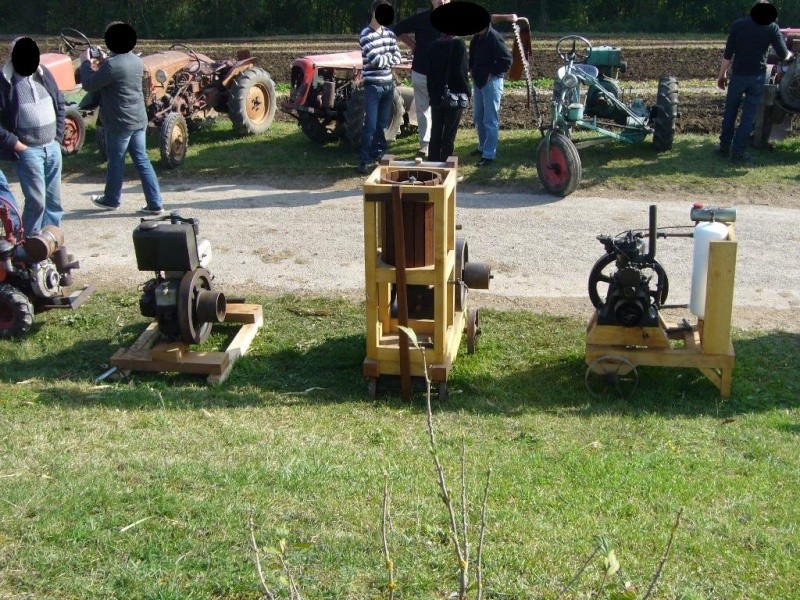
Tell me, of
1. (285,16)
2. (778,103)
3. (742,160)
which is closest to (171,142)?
(742,160)

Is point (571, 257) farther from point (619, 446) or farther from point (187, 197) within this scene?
point (187, 197)

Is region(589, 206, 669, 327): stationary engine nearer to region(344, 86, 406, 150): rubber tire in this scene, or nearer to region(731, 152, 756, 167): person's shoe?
region(731, 152, 756, 167): person's shoe

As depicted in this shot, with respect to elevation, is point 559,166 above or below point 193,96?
below

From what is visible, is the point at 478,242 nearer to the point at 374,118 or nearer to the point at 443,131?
the point at 443,131

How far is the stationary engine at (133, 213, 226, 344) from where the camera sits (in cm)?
664

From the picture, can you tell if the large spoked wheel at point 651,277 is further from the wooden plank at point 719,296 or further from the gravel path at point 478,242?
the gravel path at point 478,242

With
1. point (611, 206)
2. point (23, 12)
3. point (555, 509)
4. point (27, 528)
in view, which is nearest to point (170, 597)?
point (27, 528)

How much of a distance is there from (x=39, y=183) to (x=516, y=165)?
5703mm

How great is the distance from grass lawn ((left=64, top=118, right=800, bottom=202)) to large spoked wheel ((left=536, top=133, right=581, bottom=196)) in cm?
28

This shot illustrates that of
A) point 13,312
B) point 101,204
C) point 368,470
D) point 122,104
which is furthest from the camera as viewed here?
point 101,204

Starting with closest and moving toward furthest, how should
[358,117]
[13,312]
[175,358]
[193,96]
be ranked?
[175,358] < [13,312] < [358,117] < [193,96]

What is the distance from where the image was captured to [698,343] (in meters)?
6.54

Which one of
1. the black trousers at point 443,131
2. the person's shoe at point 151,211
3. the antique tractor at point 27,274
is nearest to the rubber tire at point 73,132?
the person's shoe at point 151,211

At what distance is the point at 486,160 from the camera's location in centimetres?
1197
